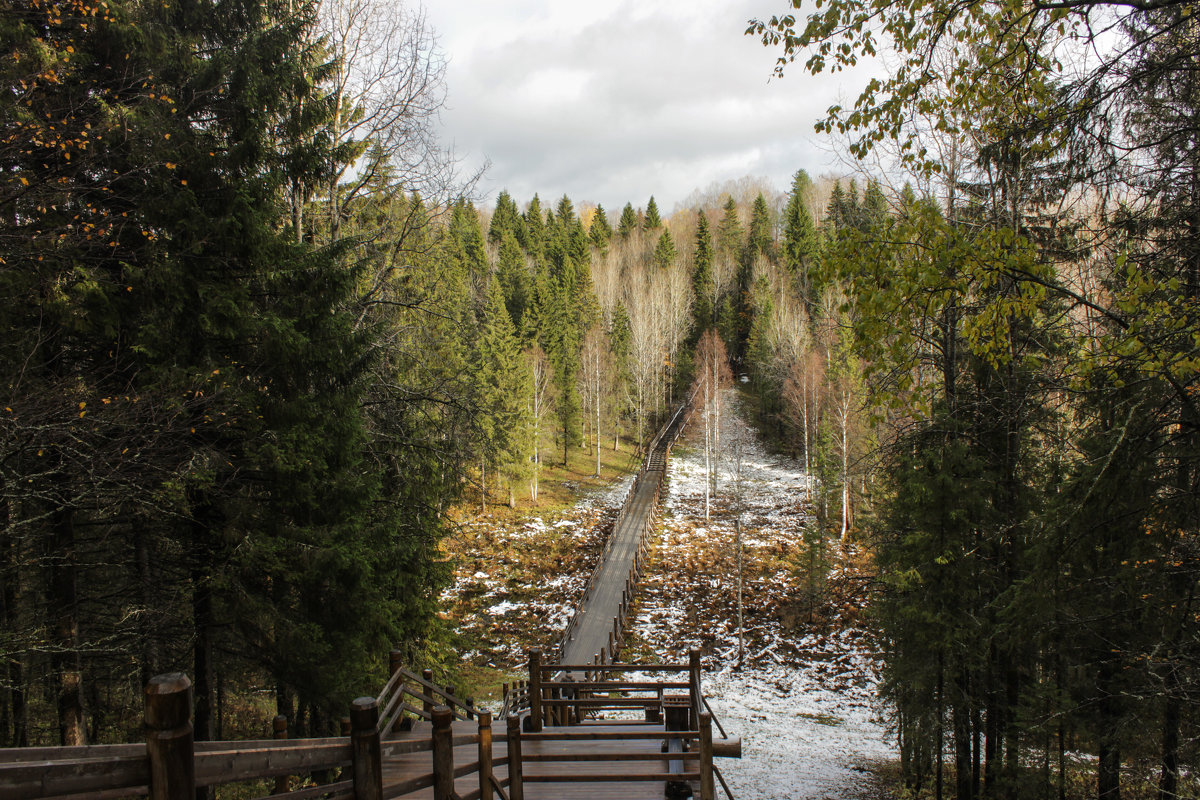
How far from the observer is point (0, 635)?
545cm

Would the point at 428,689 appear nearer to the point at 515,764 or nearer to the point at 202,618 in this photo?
the point at 515,764

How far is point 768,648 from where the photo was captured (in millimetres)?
21500

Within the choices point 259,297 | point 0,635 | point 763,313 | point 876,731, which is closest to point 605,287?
point 763,313

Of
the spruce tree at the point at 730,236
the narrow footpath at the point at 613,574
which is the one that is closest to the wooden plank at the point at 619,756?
the narrow footpath at the point at 613,574

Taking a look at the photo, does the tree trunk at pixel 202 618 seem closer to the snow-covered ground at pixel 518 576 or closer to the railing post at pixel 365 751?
the railing post at pixel 365 751

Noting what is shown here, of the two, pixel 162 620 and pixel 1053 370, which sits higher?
pixel 1053 370

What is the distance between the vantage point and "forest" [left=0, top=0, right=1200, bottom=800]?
4.08m

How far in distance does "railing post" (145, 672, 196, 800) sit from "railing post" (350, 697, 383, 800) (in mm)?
1078

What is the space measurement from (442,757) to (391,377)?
358 inches

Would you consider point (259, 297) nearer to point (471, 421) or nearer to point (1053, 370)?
point (471, 421)

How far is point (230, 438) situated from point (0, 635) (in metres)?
3.37

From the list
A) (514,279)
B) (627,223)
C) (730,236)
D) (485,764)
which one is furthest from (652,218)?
(485,764)

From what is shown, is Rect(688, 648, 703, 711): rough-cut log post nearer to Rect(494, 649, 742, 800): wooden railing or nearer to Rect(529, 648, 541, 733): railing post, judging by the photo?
Rect(494, 649, 742, 800): wooden railing

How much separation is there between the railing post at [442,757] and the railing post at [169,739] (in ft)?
Result: 7.35
